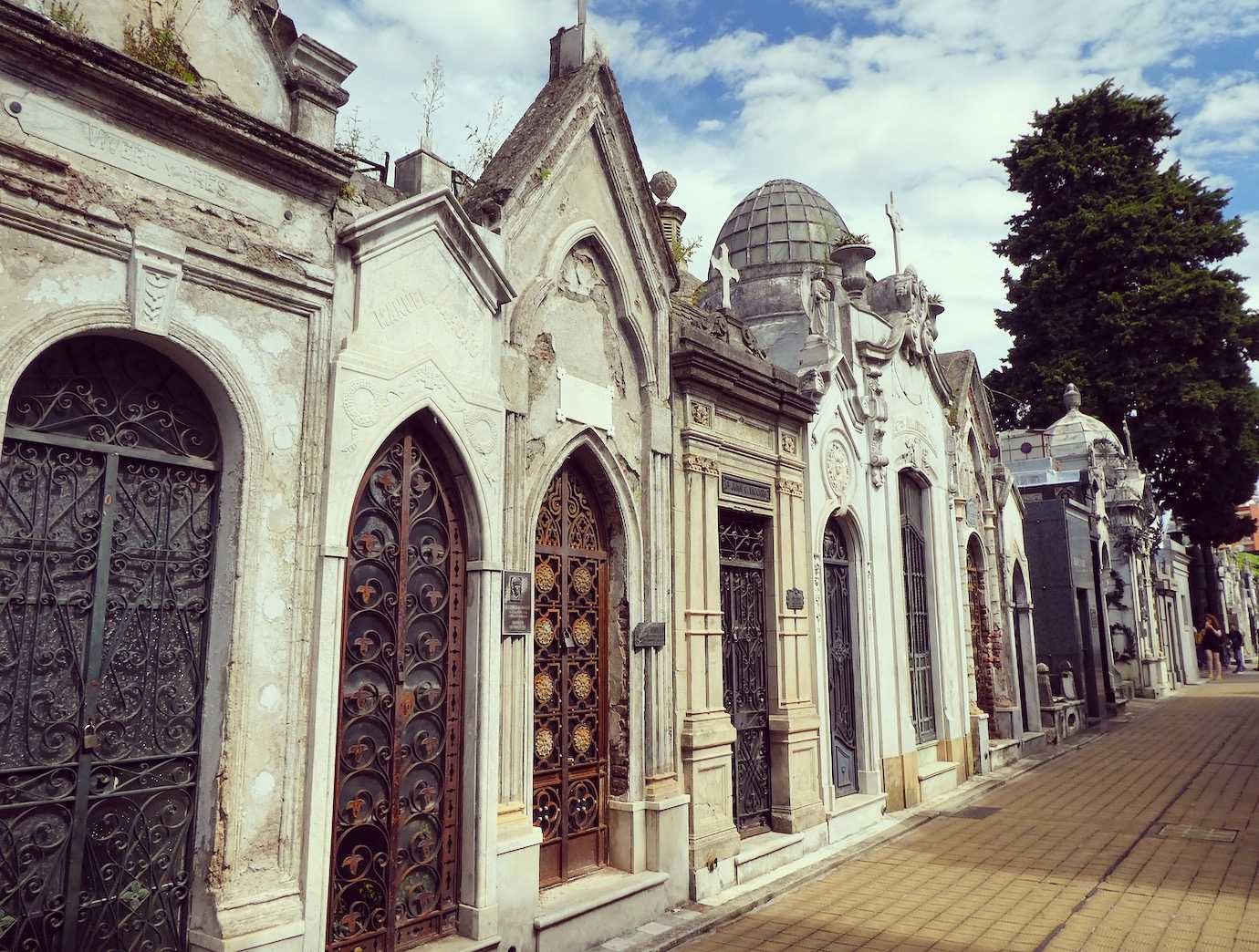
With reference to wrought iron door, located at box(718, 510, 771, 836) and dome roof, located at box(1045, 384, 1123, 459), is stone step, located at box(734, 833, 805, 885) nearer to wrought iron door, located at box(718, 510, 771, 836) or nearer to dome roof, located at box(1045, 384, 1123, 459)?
wrought iron door, located at box(718, 510, 771, 836)

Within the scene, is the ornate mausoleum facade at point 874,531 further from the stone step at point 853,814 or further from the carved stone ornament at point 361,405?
the carved stone ornament at point 361,405

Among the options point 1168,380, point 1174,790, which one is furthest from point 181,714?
point 1168,380

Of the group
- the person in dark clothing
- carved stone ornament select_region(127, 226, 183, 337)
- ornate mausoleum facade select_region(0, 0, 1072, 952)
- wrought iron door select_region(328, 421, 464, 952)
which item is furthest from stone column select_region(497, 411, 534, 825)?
the person in dark clothing

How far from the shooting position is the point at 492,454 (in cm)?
545

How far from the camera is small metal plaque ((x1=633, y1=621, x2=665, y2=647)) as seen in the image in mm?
6539

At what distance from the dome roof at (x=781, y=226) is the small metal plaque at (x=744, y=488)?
9.81 meters

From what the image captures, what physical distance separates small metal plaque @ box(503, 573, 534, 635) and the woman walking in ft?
107

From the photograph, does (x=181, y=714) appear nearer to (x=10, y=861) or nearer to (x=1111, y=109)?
(x=10, y=861)

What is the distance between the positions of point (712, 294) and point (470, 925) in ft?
21.5

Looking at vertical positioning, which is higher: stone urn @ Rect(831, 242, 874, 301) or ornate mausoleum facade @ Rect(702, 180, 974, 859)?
stone urn @ Rect(831, 242, 874, 301)

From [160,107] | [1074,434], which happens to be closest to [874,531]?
[160,107]

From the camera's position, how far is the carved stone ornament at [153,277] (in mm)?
3861

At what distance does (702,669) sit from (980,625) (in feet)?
26.6

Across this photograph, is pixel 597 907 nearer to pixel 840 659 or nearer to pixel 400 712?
pixel 400 712
